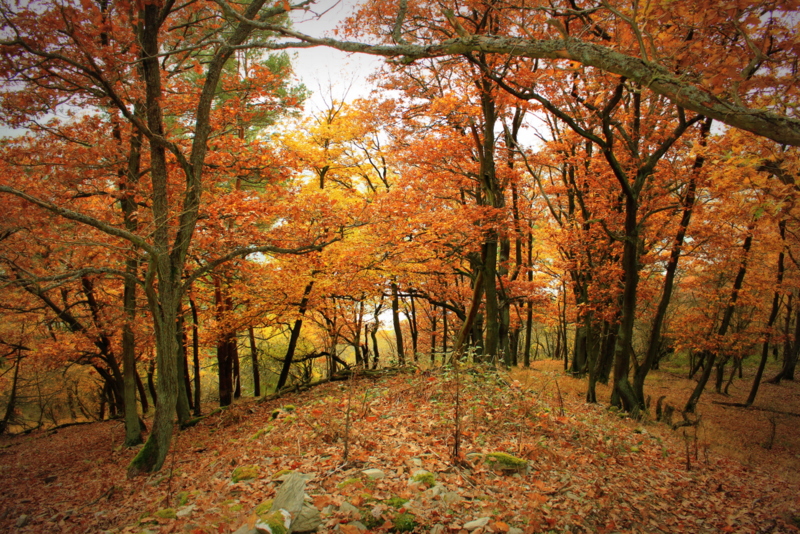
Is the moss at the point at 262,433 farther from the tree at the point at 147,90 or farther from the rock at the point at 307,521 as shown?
the rock at the point at 307,521

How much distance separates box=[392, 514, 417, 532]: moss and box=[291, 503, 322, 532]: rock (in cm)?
69

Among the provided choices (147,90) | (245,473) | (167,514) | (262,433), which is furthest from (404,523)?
(147,90)

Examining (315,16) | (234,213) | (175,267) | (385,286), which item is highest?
(315,16)

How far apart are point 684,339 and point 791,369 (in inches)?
527

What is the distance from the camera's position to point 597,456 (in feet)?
18.1

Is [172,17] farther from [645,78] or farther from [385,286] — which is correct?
[645,78]

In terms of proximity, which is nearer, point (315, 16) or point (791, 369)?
point (315, 16)

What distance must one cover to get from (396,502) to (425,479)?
1.78ft

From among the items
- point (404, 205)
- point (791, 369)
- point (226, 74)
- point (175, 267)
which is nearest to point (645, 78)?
point (175, 267)

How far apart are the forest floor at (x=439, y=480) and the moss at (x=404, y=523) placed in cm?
1

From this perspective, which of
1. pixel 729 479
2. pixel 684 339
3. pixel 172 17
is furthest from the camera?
pixel 684 339

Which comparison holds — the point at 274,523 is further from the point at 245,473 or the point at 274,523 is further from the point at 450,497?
the point at 245,473

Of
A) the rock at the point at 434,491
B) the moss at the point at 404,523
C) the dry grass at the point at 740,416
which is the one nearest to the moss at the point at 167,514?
the moss at the point at 404,523

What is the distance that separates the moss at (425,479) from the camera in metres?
4.16
